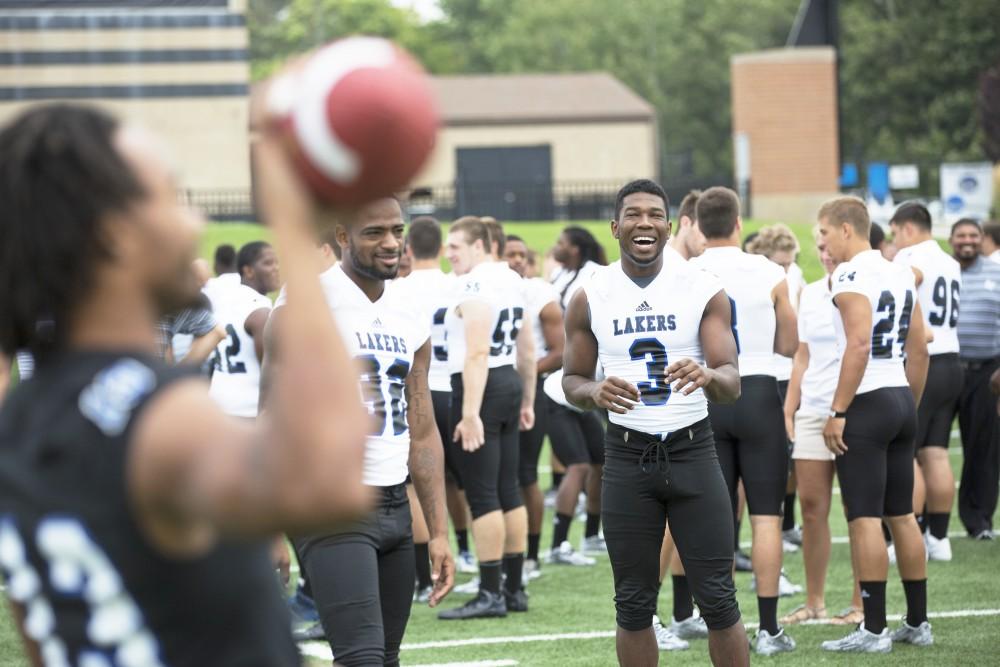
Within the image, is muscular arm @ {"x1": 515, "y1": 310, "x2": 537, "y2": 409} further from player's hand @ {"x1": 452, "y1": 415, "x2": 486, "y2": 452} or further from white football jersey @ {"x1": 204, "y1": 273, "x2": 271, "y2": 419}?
white football jersey @ {"x1": 204, "y1": 273, "x2": 271, "y2": 419}

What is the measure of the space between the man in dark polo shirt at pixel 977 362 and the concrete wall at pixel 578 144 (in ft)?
101

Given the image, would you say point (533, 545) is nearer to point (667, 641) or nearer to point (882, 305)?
point (667, 641)

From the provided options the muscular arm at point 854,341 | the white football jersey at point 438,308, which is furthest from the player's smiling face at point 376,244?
the white football jersey at point 438,308

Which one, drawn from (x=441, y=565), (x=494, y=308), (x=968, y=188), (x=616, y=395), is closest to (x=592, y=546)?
(x=494, y=308)

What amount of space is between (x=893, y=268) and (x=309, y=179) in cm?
606

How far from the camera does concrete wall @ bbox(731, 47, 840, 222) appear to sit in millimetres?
29094

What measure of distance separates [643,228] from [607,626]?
128 inches

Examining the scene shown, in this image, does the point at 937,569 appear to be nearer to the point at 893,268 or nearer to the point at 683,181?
the point at 893,268

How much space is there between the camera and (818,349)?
883 centimetres

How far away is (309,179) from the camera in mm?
2119

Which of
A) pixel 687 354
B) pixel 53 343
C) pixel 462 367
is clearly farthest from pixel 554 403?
pixel 53 343

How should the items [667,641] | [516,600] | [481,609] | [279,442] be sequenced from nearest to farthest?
1. [279,442]
2. [667,641]
3. [481,609]
4. [516,600]

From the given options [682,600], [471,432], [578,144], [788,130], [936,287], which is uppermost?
[578,144]

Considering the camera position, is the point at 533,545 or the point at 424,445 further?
the point at 533,545
